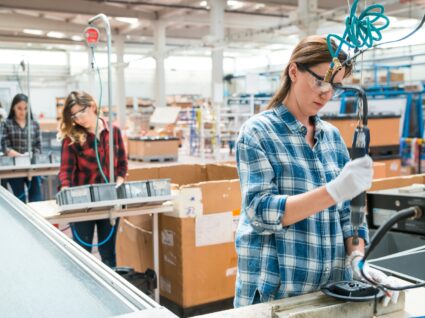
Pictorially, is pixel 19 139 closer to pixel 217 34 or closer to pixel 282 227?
pixel 282 227

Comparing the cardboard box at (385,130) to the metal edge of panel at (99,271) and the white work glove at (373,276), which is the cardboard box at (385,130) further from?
the metal edge of panel at (99,271)

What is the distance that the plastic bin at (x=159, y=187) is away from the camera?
8.46 feet

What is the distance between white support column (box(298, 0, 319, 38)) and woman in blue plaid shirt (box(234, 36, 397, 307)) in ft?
25.8

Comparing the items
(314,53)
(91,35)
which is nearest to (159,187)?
(91,35)

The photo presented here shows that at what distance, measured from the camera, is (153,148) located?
10477mm

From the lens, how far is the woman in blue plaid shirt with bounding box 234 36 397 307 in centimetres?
117

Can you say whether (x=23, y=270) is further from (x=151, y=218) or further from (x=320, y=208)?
A: (x=151, y=218)

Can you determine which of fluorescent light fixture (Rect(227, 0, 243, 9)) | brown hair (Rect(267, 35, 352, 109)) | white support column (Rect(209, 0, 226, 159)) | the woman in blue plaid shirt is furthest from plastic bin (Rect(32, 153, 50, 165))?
fluorescent light fixture (Rect(227, 0, 243, 9))

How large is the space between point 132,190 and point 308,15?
23.4ft

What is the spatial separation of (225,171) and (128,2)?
8.79 meters

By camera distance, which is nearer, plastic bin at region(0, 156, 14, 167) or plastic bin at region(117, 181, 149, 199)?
plastic bin at region(117, 181, 149, 199)

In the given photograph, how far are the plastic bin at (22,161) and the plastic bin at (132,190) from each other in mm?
2045

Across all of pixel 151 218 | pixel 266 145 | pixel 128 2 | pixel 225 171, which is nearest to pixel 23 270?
pixel 266 145

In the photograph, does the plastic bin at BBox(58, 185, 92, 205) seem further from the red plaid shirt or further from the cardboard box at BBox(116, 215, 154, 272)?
the cardboard box at BBox(116, 215, 154, 272)
